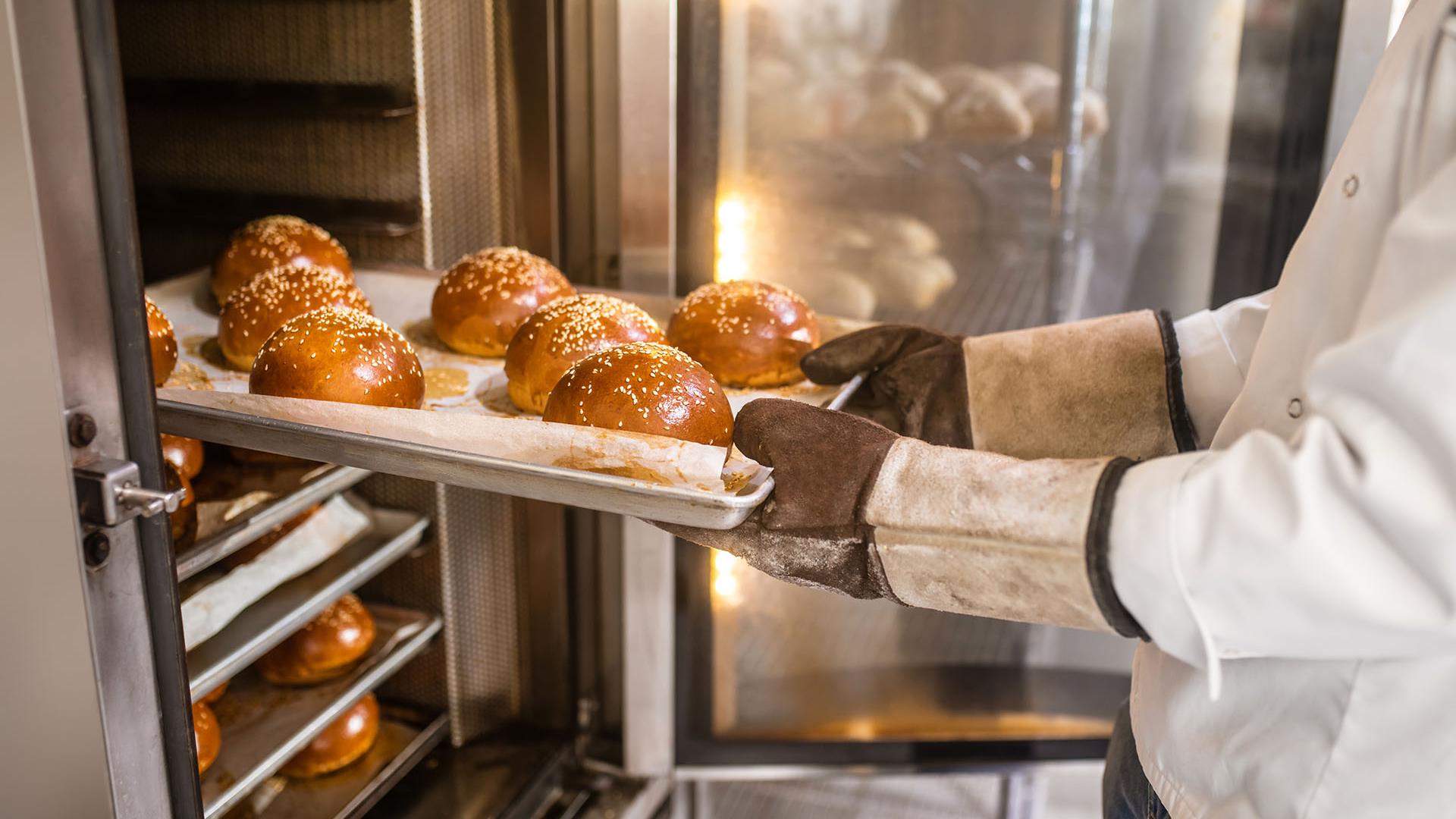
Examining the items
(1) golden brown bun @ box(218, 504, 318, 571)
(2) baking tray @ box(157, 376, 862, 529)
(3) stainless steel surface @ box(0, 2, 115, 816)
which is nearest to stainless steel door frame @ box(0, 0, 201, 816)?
(3) stainless steel surface @ box(0, 2, 115, 816)

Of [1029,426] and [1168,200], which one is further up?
[1168,200]

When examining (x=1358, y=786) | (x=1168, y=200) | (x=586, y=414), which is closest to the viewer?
(x=1358, y=786)

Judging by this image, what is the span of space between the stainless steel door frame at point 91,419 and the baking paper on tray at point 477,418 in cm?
26

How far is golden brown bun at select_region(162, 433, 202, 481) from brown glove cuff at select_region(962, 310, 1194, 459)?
40.8 inches

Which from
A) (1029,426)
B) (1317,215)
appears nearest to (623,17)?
(1029,426)

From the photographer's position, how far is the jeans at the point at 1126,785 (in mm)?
1175

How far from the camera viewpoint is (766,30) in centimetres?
176

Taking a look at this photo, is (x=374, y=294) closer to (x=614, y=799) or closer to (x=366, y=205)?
(x=366, y=205)

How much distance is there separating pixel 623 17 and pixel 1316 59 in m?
1.10

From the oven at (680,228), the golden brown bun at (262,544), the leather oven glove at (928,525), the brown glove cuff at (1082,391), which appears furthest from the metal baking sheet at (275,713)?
the brown glove cuff at (1082,391)

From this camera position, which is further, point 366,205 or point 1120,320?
point 366,205

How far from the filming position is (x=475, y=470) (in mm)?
1035

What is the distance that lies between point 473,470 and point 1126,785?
808mm

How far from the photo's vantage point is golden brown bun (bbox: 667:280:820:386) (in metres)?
1.41
